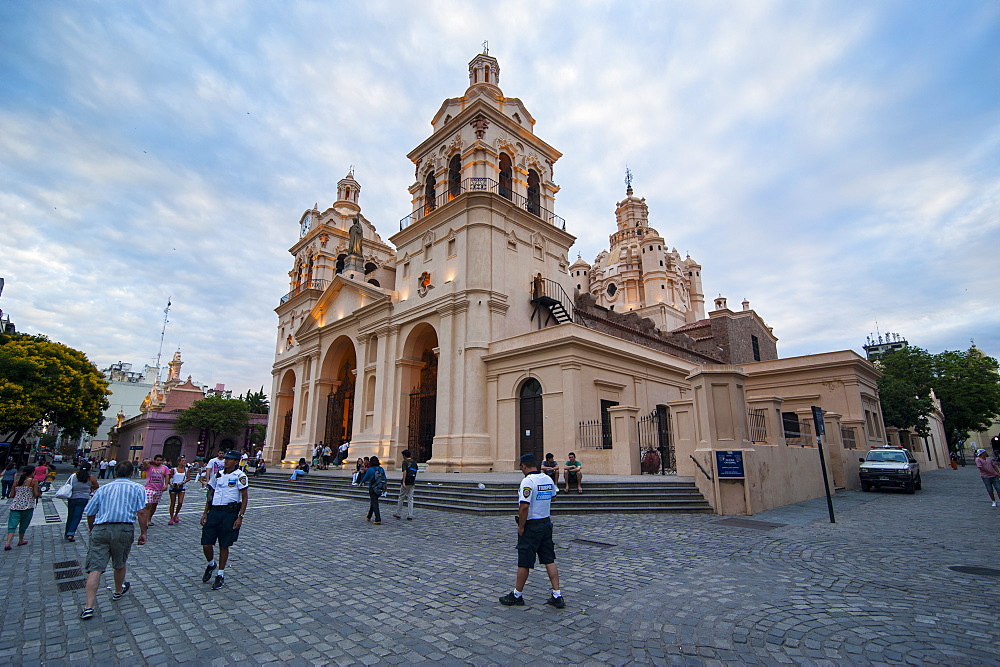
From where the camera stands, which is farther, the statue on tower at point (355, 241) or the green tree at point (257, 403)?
the green tree at point (257, 403)

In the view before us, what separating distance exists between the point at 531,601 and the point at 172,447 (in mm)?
59372

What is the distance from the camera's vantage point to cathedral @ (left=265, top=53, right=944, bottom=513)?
606 inches

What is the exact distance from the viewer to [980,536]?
8.16m

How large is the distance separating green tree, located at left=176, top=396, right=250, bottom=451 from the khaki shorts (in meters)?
50.2

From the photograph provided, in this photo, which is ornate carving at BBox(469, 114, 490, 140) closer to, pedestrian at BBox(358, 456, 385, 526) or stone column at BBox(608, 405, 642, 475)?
stone column at BBox(608, 405, 642, 475)

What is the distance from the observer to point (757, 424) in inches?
507

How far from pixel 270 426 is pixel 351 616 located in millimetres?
35245

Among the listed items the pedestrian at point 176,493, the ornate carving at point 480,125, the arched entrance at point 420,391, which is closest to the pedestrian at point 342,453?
the arched entrance at point 420,391

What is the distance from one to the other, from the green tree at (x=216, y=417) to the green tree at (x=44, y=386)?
1371 cm

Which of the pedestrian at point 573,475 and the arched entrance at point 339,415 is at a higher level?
the arched entrance at point 339,415

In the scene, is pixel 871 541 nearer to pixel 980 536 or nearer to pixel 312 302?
pixel 980 536

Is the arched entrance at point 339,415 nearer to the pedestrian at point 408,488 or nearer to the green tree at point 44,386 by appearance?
the green tree at point 44,386

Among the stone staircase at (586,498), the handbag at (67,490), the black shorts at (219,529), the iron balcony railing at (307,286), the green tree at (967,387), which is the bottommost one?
the stone staircase at (586,498)

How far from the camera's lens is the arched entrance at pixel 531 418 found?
748 inches
